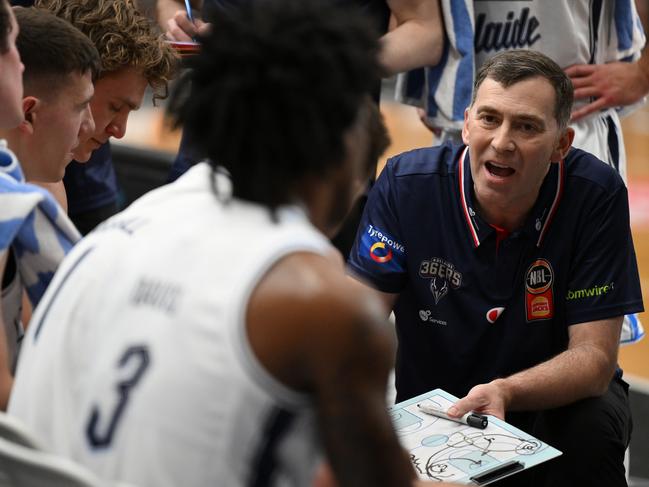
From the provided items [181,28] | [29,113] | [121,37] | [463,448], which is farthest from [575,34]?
[29,113]

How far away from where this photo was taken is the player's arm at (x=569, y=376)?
8.71 ft

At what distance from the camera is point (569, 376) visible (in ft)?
8.96

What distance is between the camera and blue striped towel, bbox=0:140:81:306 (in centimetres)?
200

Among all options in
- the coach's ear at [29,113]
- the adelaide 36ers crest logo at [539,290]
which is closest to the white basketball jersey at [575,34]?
the adelaide 36ers crest logo at [539,290]

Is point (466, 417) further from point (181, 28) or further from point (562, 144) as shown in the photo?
point (181, 28)

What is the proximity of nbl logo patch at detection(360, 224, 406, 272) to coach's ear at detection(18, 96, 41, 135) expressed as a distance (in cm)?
96

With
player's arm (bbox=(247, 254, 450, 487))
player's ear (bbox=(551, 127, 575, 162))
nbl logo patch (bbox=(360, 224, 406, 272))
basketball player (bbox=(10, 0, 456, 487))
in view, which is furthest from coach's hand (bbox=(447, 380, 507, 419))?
player's arm (bbox=(247, 254, 450, 487))

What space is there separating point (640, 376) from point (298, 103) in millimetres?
3575

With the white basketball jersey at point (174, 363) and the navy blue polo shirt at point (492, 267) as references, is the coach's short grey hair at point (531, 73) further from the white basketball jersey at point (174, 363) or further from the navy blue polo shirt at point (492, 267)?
the white basketball jersey at point (174, 363)

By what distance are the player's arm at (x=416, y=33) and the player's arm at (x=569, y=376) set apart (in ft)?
3.75

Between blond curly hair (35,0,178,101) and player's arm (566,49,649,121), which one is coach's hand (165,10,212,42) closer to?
blond curly hair (35,0,178,101)

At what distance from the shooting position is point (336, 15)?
1.60 metres

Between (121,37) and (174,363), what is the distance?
5.69ft

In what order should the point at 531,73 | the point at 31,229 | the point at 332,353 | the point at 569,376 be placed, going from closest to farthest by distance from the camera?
the point at 332,353, the point at 31,229, the point at 569,376, the point at 531,73
